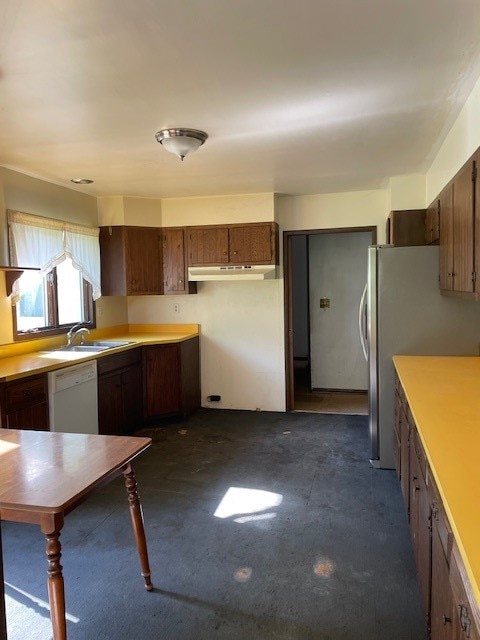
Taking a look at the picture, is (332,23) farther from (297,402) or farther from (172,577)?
(297,402)

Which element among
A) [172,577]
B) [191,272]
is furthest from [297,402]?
[172,577]

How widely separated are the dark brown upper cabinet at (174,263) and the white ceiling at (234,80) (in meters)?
1.31

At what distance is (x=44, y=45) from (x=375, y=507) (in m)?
2.98

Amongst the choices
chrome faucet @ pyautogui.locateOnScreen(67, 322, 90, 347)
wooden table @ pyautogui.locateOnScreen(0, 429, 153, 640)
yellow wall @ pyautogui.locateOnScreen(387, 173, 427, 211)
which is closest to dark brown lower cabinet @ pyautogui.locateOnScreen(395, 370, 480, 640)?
wooden table @ pyautogui.locateOnScreen(0, 429, 153, 640)

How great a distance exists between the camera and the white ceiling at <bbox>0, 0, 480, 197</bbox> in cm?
166

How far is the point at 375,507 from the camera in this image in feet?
9.45

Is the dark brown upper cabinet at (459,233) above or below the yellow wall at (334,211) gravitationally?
below

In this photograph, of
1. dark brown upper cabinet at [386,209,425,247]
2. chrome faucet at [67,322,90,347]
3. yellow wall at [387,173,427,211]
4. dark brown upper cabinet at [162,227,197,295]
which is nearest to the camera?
dark brown upper cabinet at [386,209,425,247]

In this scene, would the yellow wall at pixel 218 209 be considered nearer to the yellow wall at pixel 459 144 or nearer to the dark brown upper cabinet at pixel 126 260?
the dark brown upper cabinet at pixel 126 260

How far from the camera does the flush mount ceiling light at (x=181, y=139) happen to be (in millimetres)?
2820

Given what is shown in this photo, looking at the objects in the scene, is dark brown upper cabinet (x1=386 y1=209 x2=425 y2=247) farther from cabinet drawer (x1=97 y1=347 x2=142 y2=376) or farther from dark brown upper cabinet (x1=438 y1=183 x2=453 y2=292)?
cabinet drawer (x1=97 y1=347 x2=142 y2=376)

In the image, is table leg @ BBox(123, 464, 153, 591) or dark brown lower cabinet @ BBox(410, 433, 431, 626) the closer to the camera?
dark brown lower cabinet @ BBox(410, 433, 431, 626)

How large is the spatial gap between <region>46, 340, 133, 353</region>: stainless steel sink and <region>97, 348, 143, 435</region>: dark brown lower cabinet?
0.14 metres

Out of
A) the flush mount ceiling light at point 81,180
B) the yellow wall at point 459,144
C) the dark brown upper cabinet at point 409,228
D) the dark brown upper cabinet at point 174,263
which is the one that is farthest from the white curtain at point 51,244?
the yellow wall at point 459,144
